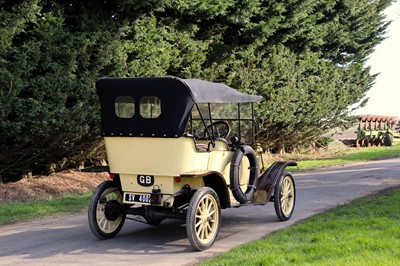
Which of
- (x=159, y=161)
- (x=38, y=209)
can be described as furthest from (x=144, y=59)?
(x=159, y=161)

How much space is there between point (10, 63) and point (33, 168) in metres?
4.09

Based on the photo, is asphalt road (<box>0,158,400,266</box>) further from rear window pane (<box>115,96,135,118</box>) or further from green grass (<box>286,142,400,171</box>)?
green grass (<box>286,142,400,171</box>)

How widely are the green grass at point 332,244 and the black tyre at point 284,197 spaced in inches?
19.1

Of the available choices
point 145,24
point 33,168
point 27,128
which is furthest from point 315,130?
point 27,128

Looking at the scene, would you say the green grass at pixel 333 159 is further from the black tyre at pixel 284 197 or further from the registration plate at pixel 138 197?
the registration plate at pixel 138 197

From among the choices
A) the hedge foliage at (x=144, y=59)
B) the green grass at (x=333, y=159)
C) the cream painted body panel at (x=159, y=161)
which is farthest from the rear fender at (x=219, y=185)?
the green grass at (x=333, y=159)

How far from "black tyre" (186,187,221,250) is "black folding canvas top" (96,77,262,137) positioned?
0.91m

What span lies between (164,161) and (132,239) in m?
1.40

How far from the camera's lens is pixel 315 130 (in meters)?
26.2

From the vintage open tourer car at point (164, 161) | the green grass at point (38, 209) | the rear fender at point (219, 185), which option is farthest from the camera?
the green grass at point (38, 209)

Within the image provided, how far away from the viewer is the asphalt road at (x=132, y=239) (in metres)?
6.95

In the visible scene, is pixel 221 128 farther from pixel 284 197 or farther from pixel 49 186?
pixel 49 186

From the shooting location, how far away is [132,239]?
8.14 metres

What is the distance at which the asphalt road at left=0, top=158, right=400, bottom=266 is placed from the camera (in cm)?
695
